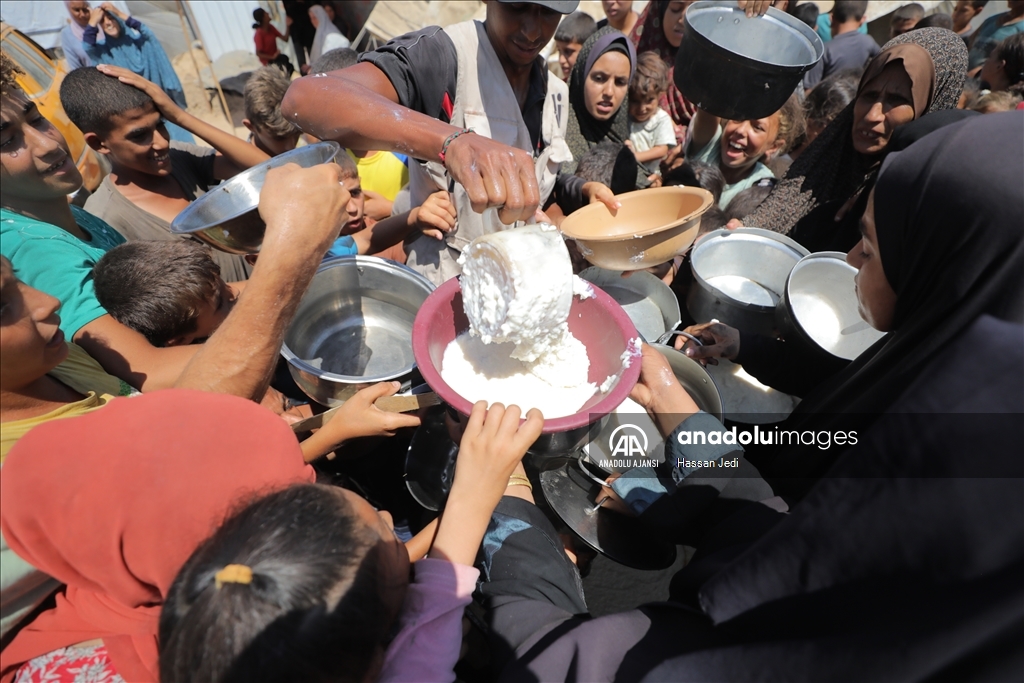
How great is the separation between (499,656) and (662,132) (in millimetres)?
4426

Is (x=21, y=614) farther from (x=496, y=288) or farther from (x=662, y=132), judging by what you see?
(x=662, y=132)

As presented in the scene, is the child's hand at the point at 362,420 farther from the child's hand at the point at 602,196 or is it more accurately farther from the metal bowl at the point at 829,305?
the metal bowl at the point at 829,305

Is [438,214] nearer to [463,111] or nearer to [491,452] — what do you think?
[463,111]

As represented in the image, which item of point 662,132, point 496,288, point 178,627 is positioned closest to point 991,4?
point 662,132

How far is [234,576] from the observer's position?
91cm

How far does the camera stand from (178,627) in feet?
3.06

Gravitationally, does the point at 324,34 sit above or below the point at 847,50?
below

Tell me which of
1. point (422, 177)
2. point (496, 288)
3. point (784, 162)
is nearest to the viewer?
point (496, 288)

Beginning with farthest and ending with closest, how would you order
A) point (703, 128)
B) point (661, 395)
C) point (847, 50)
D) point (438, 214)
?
point (847, 50) < point (703, 128) < point (438, 214) < point (661, 395)

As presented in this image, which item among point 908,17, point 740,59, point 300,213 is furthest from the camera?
point 908,17

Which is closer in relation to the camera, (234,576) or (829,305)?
(234,576)

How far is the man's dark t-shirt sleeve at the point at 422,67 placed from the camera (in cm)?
189

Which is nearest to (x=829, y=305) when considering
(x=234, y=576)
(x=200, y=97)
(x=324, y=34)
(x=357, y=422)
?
(x=357, y=422)

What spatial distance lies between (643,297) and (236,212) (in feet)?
6.74
